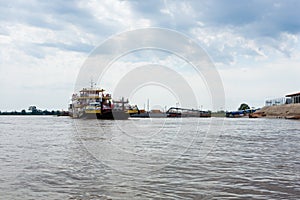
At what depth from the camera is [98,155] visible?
33.9 ft

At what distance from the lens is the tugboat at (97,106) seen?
5734 cm

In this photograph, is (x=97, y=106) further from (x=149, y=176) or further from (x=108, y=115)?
(x=149, y=176)

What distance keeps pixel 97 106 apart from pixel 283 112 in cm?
3565

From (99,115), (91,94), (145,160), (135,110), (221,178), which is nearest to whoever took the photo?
(221,178)

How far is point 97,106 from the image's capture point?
58625mm

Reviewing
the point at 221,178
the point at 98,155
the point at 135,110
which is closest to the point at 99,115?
the point at 135,110

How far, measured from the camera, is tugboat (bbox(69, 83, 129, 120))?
57.3 m

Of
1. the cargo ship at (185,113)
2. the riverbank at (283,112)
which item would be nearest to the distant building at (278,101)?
the riverbank at (283,112)

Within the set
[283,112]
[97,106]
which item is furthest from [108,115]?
[283,112]

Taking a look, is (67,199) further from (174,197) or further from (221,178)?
(221,178)

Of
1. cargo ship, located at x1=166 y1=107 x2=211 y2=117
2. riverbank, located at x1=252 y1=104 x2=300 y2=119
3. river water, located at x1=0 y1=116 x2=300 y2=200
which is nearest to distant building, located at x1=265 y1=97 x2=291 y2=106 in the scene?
riverbank, located at x1=252 y1=104 x2=300 y2=119

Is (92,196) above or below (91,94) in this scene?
below

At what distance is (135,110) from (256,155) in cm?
5918

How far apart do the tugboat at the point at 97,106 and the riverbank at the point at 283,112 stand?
1162 inches
